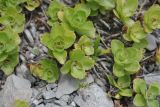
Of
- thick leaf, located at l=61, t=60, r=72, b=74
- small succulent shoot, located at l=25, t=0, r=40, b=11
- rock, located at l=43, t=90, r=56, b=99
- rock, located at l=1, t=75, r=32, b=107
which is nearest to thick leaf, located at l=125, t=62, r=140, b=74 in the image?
thick leaf, located at l=61, t=60, r=72, b=74

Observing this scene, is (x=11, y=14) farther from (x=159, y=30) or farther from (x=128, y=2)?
(x=159, y=30)

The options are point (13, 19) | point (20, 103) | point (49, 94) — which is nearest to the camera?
point (20, 103)

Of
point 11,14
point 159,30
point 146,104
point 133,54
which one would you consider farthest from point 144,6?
point 11,14

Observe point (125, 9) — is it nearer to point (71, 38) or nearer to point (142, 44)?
point (142, 44)

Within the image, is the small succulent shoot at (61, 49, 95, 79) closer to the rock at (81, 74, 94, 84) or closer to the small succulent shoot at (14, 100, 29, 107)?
the rock at (81, 74, 94, 84)

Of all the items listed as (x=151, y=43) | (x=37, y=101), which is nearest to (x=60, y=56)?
(x=37, y=101)

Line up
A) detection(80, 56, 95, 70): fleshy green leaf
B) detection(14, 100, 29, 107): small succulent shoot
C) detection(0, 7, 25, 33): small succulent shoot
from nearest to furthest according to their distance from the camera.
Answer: detection(14, 100, 29, 107): small succulent shoot, detection(80, 56, 95, 70): fleshy green leaf, detection(0, 7, 25, 33): small succulent shoot
